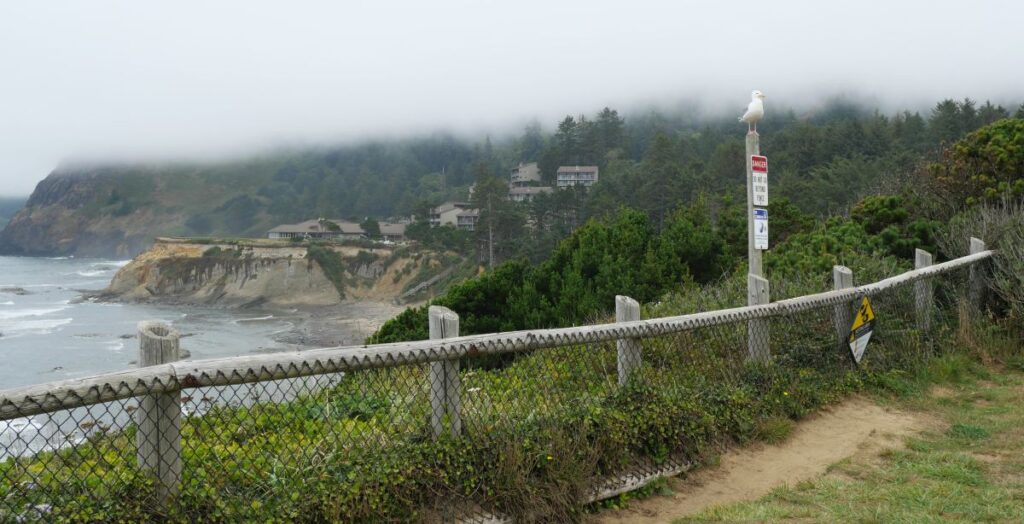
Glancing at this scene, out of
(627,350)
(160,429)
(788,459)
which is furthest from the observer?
(788,459)

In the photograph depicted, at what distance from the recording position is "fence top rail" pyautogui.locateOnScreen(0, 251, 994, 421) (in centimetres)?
298

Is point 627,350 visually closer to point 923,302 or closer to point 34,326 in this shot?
point 923,302

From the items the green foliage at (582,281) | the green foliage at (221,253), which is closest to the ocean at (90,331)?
the green foliage at (221,253)

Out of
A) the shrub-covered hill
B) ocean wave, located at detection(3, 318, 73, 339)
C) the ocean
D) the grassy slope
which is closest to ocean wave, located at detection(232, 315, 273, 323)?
the ocean

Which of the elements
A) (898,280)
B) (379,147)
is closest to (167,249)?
(898,280)

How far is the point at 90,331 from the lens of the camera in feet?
175

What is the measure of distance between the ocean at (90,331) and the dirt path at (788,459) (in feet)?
80.3

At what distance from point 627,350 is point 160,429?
10.1ft

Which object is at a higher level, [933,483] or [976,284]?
[976,284]

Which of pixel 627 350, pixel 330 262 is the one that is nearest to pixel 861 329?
pixel 627 350

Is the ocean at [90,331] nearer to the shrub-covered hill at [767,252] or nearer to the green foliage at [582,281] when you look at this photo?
the green foliage at [582,281]

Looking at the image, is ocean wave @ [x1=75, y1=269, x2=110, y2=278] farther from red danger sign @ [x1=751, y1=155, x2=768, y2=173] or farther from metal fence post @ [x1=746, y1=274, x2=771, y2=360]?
metal fence post @ [x1=746, y1=274, x2=771, y2=360]

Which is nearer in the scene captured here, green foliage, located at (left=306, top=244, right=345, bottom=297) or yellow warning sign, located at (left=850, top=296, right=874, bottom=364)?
yellow warning sign, located at (left=850, top=296, right=874, bottom=364)

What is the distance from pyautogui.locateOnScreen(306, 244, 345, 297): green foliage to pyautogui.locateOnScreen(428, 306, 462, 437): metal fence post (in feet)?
244
